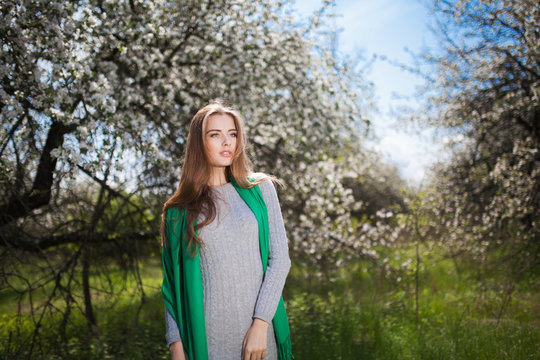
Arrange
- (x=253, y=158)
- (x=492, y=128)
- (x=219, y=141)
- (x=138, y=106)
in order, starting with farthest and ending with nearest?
(x=492, y=128) < (x=253, y=158) < (x=138, y=106) < (x=219, y=141)

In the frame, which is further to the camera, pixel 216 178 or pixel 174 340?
pixel 216 178

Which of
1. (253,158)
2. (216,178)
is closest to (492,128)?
(253,158)

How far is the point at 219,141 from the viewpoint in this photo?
2014 mm

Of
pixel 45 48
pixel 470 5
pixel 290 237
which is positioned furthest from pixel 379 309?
pixel 470 5

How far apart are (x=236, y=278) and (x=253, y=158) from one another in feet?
10.4

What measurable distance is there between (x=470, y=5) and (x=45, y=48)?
630 centimetres

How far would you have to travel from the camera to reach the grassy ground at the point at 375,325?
→ 12.3 ft

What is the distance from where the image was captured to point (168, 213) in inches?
80.1

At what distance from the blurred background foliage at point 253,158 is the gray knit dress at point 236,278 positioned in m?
1.57

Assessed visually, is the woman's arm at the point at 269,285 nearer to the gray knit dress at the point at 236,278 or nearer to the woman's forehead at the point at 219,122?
the gray knit dress at the point at 236,278

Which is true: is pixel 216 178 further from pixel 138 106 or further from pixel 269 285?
pixel 138 106

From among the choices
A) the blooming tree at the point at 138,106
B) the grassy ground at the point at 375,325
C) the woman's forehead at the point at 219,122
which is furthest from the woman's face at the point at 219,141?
the grassy ground at the point at 375,325

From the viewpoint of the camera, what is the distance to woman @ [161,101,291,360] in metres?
1.83

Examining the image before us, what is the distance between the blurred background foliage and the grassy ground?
28mm
